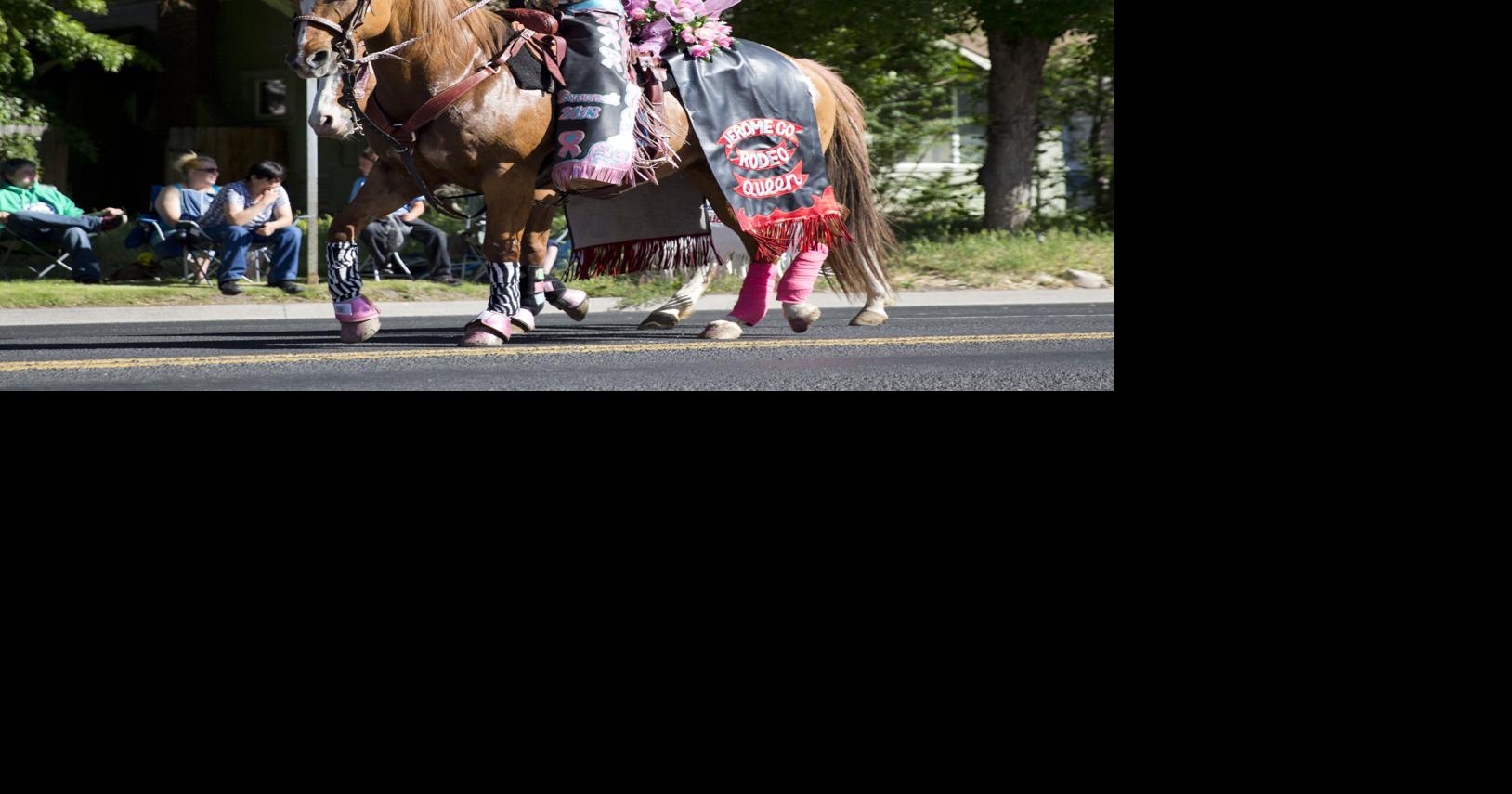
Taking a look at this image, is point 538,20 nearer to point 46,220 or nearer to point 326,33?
point 326,33

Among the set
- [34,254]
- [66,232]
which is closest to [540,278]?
[66,232]

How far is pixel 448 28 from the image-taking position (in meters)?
7.24

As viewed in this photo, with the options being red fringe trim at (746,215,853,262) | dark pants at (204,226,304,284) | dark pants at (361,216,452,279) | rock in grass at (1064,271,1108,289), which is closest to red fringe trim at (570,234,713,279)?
red fringe trim at (746,215,853,262)

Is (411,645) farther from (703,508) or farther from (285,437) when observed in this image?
(285,437)

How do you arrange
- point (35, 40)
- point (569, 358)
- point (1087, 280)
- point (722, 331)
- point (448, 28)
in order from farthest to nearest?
point (35, 40) → point (1087, 280) → point (722, 331) → point (448, 28) → point (569, 358)

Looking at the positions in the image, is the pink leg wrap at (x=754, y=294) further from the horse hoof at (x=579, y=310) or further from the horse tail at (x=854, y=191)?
the horse hoof at (x=579, y=310)

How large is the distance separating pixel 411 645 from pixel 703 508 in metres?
0.77

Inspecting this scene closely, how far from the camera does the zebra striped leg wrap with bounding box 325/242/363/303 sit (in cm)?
759

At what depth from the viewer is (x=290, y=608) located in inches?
86.2

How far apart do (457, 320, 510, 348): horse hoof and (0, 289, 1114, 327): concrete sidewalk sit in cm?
291

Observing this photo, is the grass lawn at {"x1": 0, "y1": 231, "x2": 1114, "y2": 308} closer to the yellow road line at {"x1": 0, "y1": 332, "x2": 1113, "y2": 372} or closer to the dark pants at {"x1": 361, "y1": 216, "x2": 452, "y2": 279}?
the dark pants at {"x1": 361, "y1": 216, "x2": 452, "y2": 279}

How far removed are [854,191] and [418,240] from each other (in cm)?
645

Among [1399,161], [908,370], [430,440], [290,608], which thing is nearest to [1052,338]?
[908,370]

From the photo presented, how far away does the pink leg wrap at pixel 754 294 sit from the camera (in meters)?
8.59
